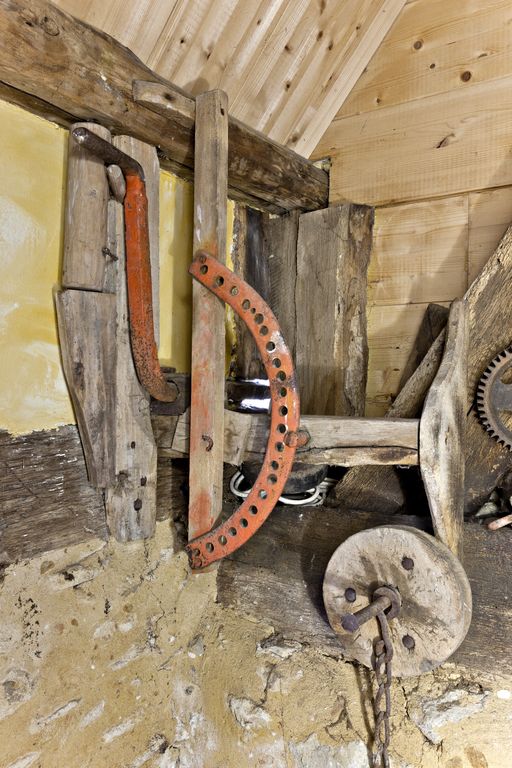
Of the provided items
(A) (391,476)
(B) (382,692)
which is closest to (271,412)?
(A) (391,476)

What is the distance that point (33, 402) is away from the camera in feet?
4.31

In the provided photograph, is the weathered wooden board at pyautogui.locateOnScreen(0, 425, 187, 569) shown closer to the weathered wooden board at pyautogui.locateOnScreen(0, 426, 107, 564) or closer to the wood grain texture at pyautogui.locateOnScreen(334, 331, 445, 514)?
the weathered wooden board at pyautogui.locateOnScreen(0, 426, 107, 564)

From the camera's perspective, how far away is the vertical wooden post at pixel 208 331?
1477mm

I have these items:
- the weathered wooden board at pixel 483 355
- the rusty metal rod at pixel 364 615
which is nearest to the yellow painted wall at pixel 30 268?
the rusty metal rod at pixel 364 615

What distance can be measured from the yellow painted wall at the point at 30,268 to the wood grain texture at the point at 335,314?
2.45 feet

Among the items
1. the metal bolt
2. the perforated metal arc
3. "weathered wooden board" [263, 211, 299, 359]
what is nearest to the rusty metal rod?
the metal bolt

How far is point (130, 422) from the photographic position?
146 centimetres

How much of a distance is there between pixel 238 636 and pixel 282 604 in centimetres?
17

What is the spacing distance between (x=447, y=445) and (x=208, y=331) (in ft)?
2.03

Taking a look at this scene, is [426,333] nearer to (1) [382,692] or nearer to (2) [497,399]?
(2) [497,399]

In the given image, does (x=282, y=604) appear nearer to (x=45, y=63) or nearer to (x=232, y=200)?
(x=232, y=200)

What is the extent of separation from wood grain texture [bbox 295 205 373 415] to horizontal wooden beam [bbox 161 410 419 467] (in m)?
0.37

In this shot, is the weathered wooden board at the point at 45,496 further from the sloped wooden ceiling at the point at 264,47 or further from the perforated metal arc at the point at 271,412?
the sloped wooden ceiling at the point at 264,47

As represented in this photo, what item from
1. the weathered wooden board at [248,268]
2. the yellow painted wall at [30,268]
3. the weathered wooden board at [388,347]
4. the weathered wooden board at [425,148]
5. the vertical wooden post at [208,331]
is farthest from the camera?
A: the weathered wooden board at [248,268]
